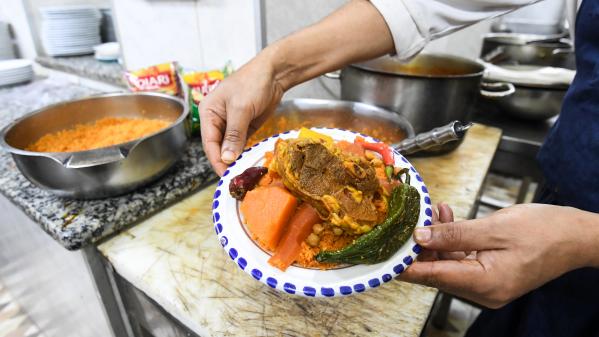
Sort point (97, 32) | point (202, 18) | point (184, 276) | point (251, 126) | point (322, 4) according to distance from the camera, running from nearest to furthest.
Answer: point (184, 276) < point (251, 126) < point (322, 4) < point (202, 18) < point (97, 32)

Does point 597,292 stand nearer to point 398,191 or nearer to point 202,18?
point 398,191

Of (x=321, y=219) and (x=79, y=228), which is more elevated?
(x=321, y=219)

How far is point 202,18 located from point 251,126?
95 centimetres

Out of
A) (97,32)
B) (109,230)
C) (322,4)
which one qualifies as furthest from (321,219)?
(97,32)

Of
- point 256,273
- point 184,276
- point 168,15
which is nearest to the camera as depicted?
point 256,273

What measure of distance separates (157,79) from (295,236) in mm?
1113

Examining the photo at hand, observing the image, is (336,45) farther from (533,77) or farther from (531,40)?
(531,40)

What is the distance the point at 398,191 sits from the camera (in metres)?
0.64

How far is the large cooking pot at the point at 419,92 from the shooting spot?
1.15 metres

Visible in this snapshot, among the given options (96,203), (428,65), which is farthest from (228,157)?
(428,65)

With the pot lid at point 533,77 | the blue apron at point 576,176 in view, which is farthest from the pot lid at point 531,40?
the blue apron at point 576,176

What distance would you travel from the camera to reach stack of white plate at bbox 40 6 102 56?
7.96ft

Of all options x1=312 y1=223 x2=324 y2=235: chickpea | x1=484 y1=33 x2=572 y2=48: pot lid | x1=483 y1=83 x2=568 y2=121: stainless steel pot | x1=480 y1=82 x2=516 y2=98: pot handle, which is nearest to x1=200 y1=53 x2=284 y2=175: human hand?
x1=312 y1=223 x2=324 y2=235: chickpea

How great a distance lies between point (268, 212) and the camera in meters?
0.64
